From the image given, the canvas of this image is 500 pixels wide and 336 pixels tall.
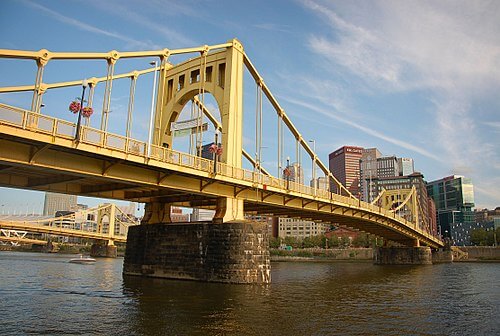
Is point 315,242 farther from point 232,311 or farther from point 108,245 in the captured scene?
point 232,311

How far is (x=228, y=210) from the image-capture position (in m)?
37.5

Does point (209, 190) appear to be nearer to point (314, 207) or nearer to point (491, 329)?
point (314, 207)

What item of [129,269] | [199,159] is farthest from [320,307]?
[129,269]

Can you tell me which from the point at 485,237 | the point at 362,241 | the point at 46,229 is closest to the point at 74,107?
the point at 46,229

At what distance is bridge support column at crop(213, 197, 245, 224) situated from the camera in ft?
121

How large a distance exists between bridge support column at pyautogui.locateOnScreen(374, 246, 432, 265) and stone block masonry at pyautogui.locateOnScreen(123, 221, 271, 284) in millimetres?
64149

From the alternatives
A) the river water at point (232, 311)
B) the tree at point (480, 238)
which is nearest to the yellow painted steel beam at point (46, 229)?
the river water at point (232, 311)

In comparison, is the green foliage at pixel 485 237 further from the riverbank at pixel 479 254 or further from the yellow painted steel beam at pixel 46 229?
the yellow painted steel beam at pixel 46 229

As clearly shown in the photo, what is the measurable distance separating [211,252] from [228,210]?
13.4ft

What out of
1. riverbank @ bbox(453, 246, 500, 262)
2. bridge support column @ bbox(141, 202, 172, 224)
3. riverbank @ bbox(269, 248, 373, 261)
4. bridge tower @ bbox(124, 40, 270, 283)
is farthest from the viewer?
riverbank @ bbox(269, 248, 373, 261)

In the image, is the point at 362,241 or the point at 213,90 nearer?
the point at 213,90

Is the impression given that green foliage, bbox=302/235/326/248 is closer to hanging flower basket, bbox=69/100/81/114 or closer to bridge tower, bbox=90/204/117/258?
bridge tower, bbox=90/204/117/258

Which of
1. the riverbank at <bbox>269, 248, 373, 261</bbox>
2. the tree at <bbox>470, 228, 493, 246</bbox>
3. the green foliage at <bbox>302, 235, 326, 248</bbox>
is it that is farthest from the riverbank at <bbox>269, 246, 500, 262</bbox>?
the tree at <bbox>470, 228, 493, 246</bbox>

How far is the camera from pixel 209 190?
35.9 metres
